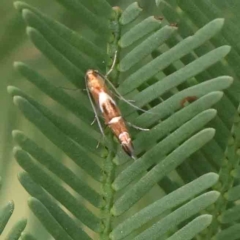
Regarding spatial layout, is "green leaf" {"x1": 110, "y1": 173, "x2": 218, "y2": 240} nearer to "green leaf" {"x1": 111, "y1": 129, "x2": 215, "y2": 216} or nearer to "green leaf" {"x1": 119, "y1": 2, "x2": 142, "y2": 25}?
Answer: "green leaf" {"x1": 111, "y1": 129, "x2": 215, "y2": 216}

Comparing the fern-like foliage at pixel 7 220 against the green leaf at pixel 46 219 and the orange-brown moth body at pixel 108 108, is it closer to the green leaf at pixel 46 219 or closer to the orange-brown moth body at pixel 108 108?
the green leaf at pixel 46 219

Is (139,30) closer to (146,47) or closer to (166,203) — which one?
(146,47)

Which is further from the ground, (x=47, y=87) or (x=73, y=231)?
(x=47, y=87)

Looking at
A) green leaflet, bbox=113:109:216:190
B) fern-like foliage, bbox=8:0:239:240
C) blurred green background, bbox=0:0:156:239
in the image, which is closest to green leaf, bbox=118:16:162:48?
fern-like foliage, bbox=8:0:239:240

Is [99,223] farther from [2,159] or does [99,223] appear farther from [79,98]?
[2,159]

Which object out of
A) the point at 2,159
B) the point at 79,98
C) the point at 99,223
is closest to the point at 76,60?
the point at 79,98

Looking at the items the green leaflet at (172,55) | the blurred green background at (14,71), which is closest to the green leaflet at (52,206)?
the green leaflet at (172,55)
